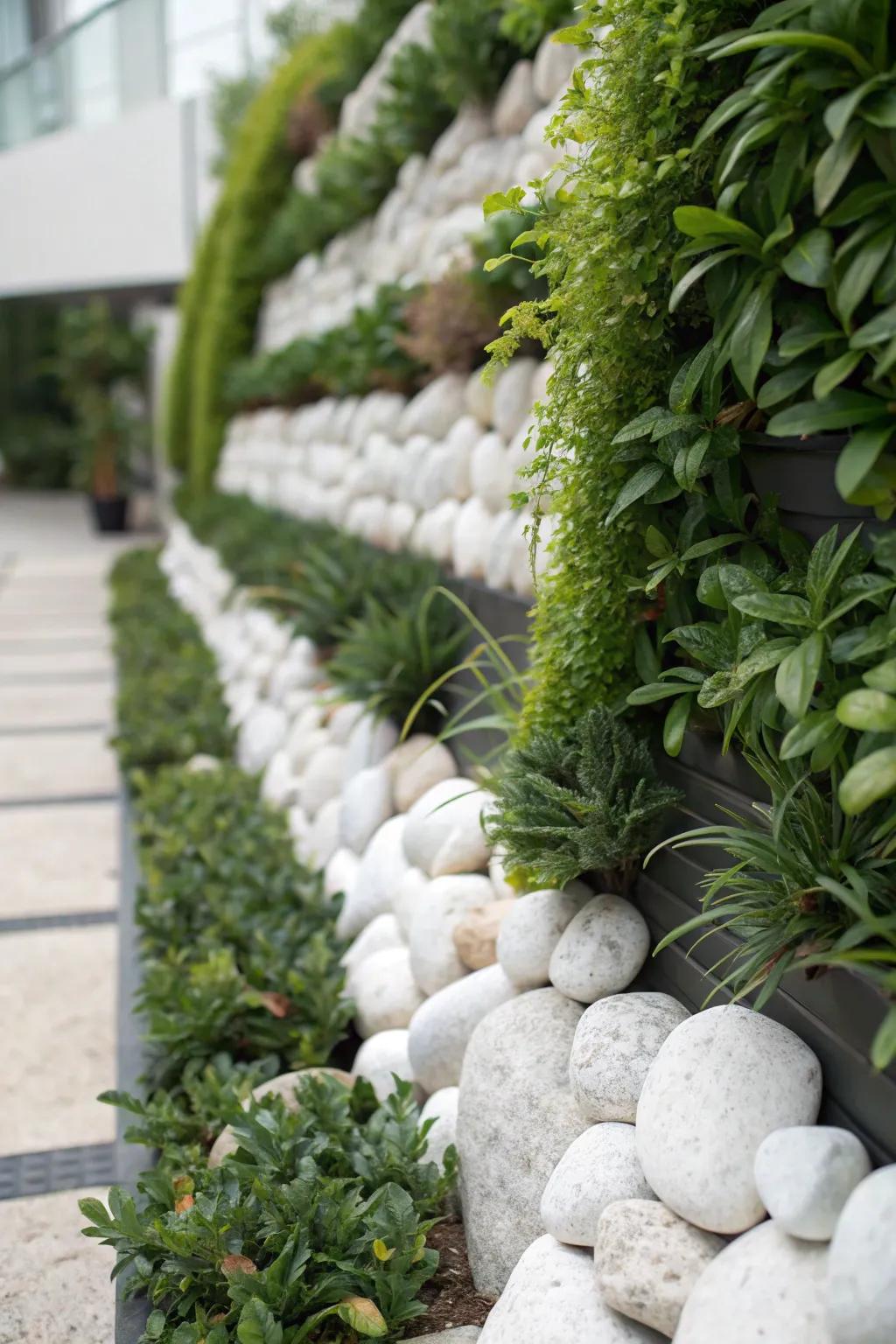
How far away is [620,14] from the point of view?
1.62 meters

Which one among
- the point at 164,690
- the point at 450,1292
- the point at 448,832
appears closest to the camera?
the point at 450,1292

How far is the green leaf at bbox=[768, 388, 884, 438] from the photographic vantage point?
1279 millimetres

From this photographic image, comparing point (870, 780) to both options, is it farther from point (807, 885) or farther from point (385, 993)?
point (385, 993)

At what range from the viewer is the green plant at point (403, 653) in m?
3.17

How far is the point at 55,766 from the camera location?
5164 millimetres

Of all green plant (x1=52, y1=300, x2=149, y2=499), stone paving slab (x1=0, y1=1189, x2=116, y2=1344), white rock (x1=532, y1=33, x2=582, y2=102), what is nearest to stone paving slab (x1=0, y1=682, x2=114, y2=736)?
white rock (x1=532, y1=33, x2=582, y2=102)

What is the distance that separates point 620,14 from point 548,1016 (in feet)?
4.67

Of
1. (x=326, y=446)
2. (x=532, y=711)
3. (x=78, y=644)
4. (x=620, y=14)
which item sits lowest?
(x=78, y=644)

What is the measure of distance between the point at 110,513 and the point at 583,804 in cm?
1237

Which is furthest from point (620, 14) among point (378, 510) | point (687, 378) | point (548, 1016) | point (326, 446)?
point (326, 446)

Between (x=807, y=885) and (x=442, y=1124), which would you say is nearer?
(x=807, y=885)

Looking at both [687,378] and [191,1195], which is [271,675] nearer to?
[191,1195]

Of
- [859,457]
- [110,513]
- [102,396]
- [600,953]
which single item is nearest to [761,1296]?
[600,953]

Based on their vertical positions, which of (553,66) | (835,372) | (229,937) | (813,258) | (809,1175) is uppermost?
(553,66)
